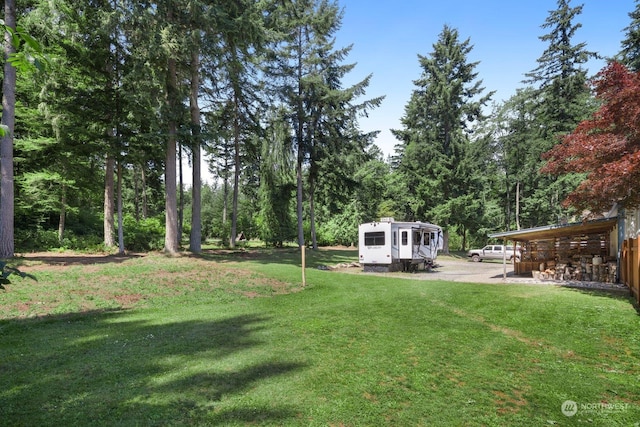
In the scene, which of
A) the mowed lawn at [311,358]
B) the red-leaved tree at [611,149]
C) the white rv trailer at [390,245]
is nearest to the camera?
the mowed lawn at [311,358]

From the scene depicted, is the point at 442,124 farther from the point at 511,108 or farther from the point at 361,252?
the point at 361,252

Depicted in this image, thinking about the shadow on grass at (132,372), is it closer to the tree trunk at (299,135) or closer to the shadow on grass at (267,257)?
the shadow on grass at (267,257)

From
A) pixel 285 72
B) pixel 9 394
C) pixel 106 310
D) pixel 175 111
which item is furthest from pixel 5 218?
pixel 285 72

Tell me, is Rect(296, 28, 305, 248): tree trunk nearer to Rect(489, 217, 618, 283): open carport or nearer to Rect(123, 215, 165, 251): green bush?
Rect(123, 215, 165, 251): green bush

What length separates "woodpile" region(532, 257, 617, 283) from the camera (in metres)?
13.1

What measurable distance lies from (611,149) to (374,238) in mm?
10357

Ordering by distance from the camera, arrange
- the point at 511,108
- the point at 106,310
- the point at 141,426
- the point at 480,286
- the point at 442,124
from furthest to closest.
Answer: the point at 511,108
the point at 442,124
the point at 480,286
the point at 106,310
the point at 141,426

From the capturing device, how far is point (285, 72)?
2702 cm

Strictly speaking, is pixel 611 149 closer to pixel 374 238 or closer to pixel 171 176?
pixel 374 238

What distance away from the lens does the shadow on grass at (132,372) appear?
3430 millimetres

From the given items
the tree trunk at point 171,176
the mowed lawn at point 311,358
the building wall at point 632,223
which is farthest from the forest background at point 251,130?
the mowed lawn at point 311,358

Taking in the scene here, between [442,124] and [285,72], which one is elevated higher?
[285,72]

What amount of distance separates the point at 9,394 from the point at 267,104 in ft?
80.9

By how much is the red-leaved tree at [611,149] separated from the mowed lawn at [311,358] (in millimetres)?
2761
